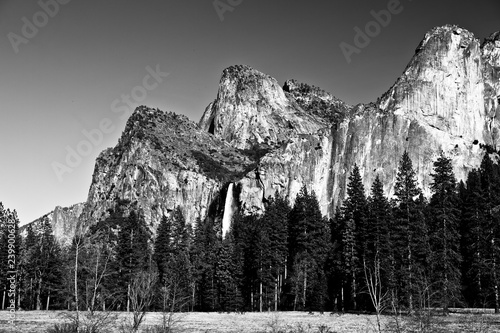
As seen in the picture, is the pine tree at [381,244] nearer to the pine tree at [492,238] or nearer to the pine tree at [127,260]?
the pine tree at [492,238]

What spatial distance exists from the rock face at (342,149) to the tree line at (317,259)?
5085 cm

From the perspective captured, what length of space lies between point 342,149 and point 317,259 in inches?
2886

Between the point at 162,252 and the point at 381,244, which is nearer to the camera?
the point at 381,244

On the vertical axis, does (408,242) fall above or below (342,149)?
below

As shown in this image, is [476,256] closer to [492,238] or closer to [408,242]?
[492,238]

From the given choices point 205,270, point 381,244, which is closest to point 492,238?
point 381,244

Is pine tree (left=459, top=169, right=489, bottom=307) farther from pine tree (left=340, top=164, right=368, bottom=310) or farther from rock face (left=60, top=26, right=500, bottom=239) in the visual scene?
rock face (left=60, top=26, right=500, bottom=239)

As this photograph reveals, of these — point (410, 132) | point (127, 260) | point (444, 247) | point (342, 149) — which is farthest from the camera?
point (342, 149)

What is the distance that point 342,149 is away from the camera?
133 metres

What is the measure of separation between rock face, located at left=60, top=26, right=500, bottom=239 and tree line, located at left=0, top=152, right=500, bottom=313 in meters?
50.8

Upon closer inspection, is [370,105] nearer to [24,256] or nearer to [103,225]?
[103,225]

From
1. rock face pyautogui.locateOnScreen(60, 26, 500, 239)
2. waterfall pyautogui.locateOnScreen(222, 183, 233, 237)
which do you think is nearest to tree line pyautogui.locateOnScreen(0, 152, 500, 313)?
waterfall pyautogui.locateOnScreen(222, 183, 233, 237)

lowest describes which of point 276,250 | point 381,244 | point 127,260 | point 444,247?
point 127,260

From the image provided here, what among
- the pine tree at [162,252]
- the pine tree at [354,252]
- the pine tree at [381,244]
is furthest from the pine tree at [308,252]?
the pine tree at [162,252]
